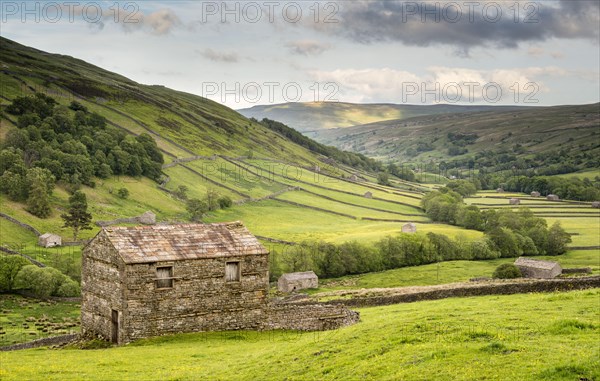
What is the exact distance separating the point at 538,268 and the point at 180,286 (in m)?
69.7

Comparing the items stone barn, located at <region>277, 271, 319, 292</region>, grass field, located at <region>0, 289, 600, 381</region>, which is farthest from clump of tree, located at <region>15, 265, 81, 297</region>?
grass field, located at <region>0, 289, 600, 381</region>

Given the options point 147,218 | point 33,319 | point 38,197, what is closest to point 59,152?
point 38,197

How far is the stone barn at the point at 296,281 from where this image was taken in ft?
320

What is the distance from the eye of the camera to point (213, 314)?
4006cm

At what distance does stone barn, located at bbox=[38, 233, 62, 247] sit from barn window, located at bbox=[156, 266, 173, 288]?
2966 inches

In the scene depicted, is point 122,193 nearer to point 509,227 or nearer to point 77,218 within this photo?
point 77,218

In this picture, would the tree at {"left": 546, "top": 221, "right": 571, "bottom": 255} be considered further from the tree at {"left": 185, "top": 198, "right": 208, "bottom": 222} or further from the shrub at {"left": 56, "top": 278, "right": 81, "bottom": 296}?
the shrub at {"left": 56, "top": 278, "right": 81, "bottom": 296}

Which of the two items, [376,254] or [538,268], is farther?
[376,254]

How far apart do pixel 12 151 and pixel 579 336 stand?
421 feet

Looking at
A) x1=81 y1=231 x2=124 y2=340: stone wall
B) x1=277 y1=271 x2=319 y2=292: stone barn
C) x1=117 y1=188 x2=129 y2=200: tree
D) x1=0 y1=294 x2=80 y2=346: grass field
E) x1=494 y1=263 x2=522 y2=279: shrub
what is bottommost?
x1=0 y1=294 x2=80 y2=346: grass field

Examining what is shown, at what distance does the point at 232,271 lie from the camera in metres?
41.1

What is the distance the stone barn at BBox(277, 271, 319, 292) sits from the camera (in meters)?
97.7

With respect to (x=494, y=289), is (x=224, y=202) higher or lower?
higher

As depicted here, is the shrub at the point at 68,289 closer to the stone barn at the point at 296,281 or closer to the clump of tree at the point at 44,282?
the clump of tree at the point at 44,282
